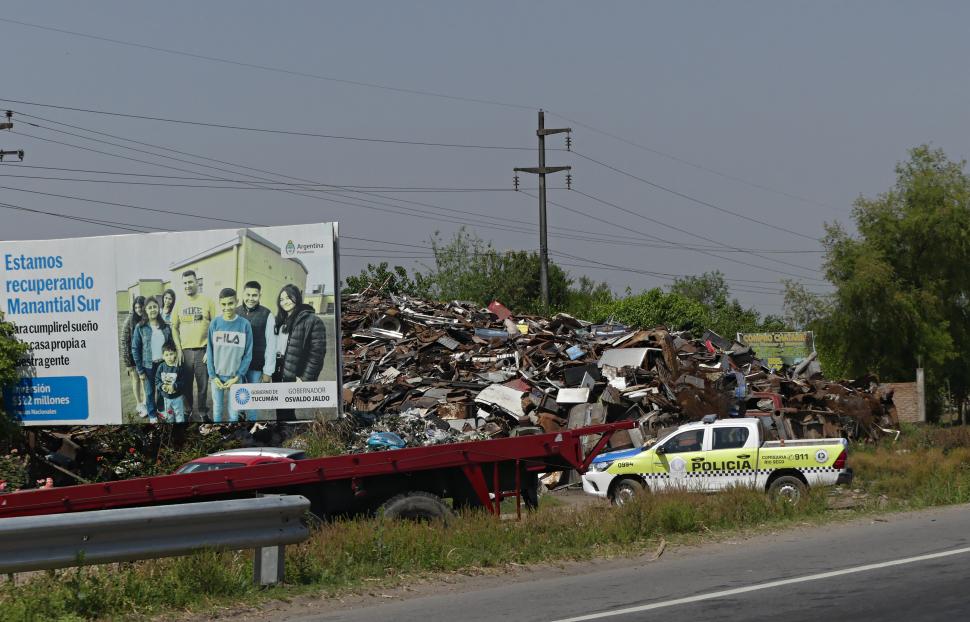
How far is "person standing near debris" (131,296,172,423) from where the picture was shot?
24.7m

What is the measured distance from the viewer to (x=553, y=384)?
92.6ft

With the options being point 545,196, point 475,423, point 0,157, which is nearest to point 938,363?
point 545,196

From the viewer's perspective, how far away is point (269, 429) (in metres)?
25.2

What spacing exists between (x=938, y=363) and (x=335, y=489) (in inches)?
1584

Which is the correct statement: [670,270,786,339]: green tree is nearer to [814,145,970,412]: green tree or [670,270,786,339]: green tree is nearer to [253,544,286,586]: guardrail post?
[814,145,970,412]: green tree

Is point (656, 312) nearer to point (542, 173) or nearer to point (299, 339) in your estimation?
point (542, 173)

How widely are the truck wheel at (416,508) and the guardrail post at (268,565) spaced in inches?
136

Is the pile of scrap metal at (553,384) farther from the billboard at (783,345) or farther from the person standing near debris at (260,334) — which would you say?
the billboard at (783,345)

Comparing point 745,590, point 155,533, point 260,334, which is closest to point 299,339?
point 260,334

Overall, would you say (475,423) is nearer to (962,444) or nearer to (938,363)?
(962,444)

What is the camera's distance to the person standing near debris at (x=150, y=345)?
24719mm

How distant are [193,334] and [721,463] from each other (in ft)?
41.0

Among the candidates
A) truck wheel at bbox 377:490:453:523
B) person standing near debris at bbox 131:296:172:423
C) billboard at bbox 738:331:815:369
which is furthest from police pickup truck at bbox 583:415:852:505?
billboard at bbox 738:331:815:369

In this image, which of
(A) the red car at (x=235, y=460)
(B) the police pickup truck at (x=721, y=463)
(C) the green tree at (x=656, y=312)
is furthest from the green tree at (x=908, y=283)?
(A) the red car at (x=235, y=460)
